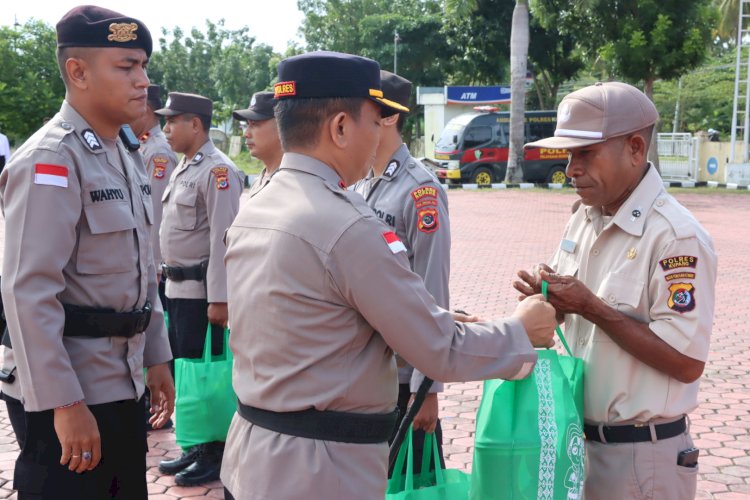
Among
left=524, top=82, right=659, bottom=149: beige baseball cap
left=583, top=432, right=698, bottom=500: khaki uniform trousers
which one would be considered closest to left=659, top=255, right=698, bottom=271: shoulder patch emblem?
left=524, top=82, right=659, bottom=149: beige baseball cap

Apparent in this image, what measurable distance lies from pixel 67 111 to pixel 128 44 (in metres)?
0.30

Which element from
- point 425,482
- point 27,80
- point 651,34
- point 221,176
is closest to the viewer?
point 425,482

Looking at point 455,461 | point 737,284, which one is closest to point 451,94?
point 737,284

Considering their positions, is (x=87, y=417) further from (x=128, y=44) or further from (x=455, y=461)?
(x=455, y=461)

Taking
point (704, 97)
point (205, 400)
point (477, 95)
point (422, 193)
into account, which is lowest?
point (205, 400)

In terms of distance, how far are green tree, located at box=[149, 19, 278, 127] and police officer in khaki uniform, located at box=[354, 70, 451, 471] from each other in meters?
44.2

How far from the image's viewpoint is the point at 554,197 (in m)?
22.4

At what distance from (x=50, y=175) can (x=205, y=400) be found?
2.19 metres

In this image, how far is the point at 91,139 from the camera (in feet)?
8.92

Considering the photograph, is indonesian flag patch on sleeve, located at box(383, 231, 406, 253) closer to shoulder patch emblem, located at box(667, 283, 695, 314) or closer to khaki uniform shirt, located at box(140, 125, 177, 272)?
shoulder patch emblem, located at box(667, 283, 695, 314)

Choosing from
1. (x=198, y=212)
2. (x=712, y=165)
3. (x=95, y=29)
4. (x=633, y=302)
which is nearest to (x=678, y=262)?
(x=633, y=302)

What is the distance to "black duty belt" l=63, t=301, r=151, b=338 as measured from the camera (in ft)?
8.53

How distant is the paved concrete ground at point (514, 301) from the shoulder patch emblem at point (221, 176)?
1635 millimetres

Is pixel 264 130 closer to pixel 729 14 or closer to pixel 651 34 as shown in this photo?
pixel 651 34
